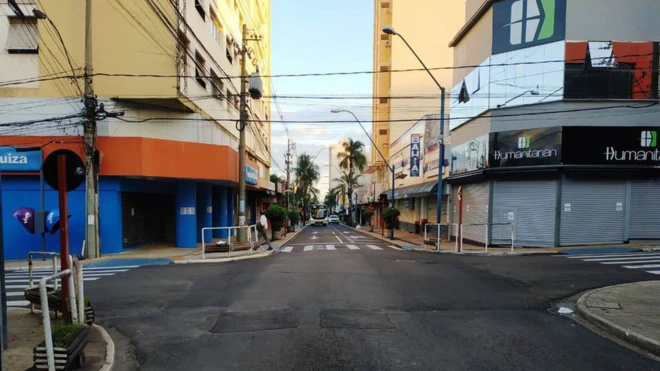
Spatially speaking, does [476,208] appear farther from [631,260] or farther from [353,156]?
[353,156]

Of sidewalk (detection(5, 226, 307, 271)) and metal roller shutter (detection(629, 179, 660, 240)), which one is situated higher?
metal roller shutter (detection(629, 179, 660, 240))

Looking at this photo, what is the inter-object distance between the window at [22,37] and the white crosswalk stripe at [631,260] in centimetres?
2332

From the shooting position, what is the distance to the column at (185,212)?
19.7 meters

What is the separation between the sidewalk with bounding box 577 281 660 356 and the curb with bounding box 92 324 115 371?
688 centimetres

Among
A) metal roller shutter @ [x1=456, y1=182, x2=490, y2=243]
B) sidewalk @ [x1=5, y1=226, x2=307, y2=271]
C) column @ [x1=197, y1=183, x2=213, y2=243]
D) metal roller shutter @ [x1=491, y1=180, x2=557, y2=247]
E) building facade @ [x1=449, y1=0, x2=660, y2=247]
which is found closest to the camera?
sidewalk @ [x1=5, y1=226, x2=307, y2=271]

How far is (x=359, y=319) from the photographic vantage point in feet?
22.0

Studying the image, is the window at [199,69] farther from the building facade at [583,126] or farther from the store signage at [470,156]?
the store signage at [470,156]

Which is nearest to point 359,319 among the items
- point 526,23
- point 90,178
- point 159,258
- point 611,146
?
point 159,258

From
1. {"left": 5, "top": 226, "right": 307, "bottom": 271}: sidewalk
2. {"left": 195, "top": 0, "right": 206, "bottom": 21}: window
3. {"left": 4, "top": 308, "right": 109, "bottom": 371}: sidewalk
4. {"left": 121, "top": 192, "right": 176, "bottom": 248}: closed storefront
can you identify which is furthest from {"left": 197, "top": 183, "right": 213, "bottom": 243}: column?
{"left": 4, "top": 308, "right": 109, "bottom": 371}: sidewalk

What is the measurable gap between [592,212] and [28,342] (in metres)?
20.3

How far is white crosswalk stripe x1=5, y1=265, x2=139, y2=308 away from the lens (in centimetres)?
876

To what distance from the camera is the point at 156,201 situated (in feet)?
76.2

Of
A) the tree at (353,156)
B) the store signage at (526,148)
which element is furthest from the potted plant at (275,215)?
the tree at (353,156)

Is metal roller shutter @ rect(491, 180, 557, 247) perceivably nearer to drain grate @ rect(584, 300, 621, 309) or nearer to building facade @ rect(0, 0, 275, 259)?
drain grate @ rect(584, 300, 621, 309)
